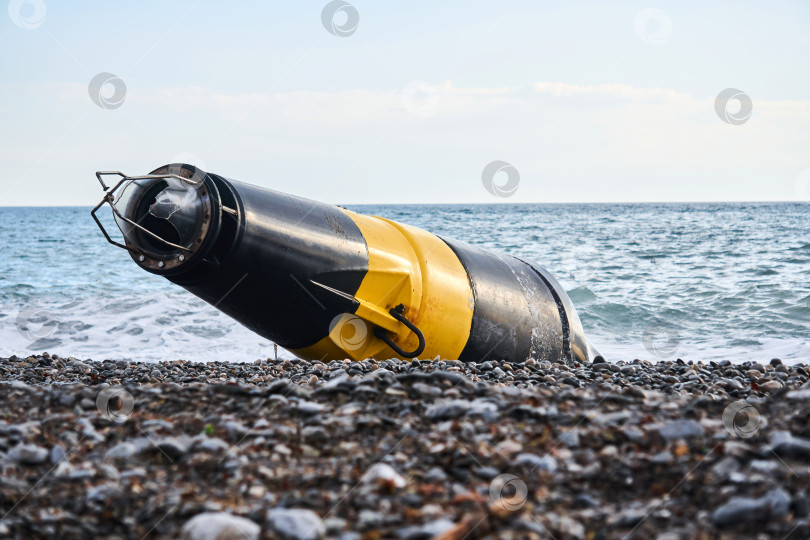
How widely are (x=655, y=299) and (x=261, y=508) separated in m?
13.3

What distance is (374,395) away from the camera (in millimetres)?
3461

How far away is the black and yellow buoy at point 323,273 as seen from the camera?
495 cm

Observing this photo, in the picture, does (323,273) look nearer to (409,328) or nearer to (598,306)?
(409,328)

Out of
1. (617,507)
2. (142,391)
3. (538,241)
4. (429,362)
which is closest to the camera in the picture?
(617,507)

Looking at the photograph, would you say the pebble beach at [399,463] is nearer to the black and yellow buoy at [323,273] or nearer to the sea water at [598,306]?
the black and yellow buoy at [323,273]

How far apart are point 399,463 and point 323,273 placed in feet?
9.12

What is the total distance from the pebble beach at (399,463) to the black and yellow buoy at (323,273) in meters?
1.44

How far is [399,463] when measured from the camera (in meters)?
2.71

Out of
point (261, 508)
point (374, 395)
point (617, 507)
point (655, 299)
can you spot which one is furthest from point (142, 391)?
point (655, 299)

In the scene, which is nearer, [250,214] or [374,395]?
[374,395]

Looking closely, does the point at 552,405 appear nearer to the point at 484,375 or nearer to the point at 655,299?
the point at 484,375

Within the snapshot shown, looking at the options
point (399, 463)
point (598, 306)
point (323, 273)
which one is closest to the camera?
point (399, 463)

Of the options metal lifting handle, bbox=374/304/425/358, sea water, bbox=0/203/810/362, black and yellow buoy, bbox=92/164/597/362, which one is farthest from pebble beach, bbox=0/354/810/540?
sea water, bbox=0/203/810/362

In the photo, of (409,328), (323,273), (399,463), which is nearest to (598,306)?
(409,328)
